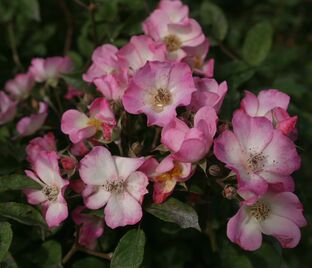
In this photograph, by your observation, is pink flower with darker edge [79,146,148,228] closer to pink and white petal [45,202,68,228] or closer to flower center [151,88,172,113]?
pink and white petal [45,202,68,228]

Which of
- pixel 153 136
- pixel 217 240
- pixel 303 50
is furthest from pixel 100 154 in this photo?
pixel 303 50

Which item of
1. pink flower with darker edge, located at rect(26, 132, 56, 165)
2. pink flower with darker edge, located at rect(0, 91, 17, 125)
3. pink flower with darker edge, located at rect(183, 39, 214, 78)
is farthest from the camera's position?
pink flower with darker edge, located at rect(0, 91, 17, 125)

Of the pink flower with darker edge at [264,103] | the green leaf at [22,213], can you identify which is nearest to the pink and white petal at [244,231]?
the pink flower with darker edge at [264,103]

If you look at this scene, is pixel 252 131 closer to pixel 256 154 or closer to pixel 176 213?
pixel 256 154

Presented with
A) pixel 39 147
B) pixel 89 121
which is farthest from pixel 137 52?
pixel 39 147

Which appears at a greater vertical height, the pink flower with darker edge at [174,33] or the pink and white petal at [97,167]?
the pink flower with darker edge at [174,33]

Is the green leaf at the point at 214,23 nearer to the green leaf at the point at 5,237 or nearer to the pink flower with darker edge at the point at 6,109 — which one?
the pink flower with darker edge at the point at 6,109

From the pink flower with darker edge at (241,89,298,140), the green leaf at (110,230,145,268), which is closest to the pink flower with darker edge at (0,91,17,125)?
the green leaf at (110,230,145,268)
